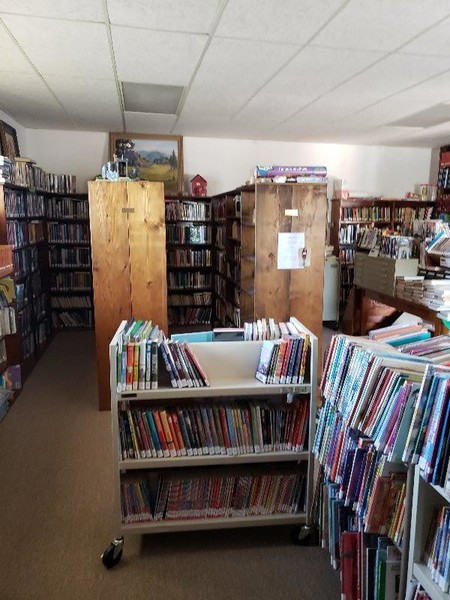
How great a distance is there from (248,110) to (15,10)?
2.55 m

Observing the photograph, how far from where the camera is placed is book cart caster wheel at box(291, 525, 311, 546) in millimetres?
2029

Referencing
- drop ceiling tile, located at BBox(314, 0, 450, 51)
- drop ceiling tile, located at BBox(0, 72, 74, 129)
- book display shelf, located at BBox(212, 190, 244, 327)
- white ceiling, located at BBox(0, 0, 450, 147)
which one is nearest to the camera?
drop ceiling tile, located at BBox(314, 0, 450, 51)

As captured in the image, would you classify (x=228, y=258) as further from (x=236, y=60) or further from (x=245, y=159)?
(x=236, y=60)

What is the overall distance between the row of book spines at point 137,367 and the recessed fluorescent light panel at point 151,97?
2704mm

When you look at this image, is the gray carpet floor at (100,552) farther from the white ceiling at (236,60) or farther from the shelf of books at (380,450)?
the white ceiling at (236,60)

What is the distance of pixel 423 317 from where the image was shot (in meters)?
3.81

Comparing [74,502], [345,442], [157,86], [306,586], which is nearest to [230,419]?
[345,442]

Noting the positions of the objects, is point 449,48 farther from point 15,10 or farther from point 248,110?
point 15,10

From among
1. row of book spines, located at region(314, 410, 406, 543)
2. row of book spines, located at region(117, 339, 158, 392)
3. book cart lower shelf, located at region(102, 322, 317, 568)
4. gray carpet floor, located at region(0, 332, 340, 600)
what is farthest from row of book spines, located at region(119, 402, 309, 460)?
gray carpet floor, located at region(0, 332, 340, 600)

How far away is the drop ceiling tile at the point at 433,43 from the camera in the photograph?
2492mm

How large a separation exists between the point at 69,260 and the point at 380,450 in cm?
526

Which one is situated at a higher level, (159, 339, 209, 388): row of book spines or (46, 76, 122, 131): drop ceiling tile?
(46, 76, 122, 131): drop ceiling tile

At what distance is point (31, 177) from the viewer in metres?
4.62

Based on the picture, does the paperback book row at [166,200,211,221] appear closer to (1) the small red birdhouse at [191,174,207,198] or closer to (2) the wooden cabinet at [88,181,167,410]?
(1) the small red birdhouse at [191,174,207,198]
